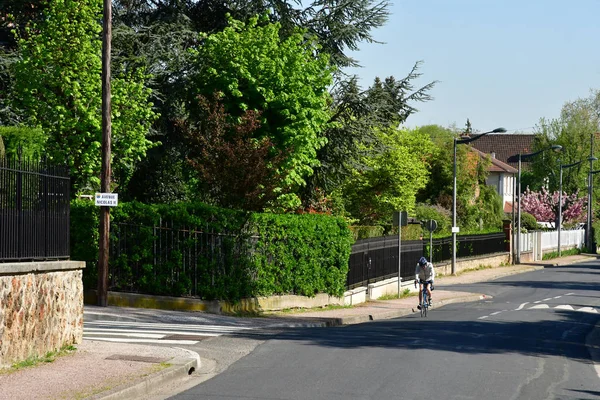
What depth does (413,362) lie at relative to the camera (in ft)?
48.0

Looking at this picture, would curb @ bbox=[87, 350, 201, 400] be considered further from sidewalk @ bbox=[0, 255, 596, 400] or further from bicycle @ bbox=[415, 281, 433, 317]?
bicycle @ bbox=[415, 281, 433, 317]

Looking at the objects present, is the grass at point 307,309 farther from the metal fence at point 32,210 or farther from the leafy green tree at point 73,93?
the metal fence at point 32,210

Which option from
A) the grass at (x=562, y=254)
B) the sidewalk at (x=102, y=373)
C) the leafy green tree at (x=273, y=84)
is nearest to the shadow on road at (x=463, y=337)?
the sidewalk at (x=102, y=373)

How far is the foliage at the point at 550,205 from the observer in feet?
302

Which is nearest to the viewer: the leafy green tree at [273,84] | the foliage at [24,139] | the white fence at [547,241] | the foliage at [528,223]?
the foliage at [24,139]

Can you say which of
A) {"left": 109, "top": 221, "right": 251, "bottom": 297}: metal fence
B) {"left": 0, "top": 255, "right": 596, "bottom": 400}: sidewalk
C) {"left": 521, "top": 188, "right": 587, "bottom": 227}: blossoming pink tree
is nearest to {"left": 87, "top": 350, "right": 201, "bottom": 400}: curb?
{"left": 0, "top": 255, "right": 596, "bottom": 400}: sidewalk

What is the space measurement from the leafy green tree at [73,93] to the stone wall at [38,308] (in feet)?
37.9

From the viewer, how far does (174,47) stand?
31.7 meters

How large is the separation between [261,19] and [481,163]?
4356cm

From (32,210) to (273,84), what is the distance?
56.1 ft

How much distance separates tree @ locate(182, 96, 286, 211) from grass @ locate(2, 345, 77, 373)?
1157cm

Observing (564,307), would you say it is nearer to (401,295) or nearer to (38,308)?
(401,295)

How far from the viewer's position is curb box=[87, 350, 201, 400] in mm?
10914

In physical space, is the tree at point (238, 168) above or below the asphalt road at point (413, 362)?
above
